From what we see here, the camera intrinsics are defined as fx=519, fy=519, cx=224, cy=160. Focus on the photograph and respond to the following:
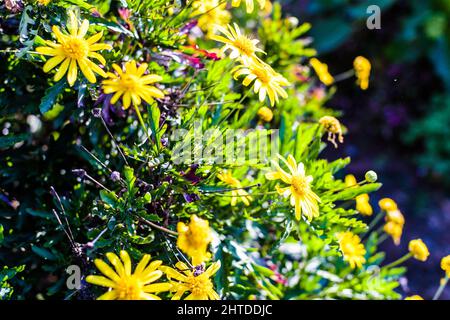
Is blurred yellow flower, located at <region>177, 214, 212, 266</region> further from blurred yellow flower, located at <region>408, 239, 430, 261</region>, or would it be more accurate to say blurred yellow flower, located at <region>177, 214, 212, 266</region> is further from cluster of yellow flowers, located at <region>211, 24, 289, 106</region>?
blurred yellow flower, located at <region>408, 239, 430, 261</region>

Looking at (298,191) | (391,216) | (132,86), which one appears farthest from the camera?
(391,216)

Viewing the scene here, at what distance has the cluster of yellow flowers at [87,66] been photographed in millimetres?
1100

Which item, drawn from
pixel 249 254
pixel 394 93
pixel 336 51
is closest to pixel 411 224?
pixel 394 93

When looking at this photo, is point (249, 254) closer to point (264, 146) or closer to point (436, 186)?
point (264, 146)

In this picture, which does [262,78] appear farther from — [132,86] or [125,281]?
[125,281]

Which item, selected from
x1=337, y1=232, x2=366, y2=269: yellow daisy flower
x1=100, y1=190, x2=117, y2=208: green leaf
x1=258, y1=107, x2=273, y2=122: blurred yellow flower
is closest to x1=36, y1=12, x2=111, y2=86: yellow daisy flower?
Answer: x1=100, y1=190, x2=117, y2=208: green leaf

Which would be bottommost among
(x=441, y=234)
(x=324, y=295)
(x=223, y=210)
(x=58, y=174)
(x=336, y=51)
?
(x=324, y=295)

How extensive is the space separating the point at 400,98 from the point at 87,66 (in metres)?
2.74

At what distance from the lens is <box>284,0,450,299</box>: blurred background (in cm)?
326

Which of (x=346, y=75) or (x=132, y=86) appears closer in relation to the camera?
(x=132, y=86)

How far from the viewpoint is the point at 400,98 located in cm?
344

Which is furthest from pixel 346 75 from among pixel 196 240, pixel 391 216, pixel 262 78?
pixel 196 240

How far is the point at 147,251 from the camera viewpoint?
1.26 m

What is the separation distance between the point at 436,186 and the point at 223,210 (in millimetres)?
2340
